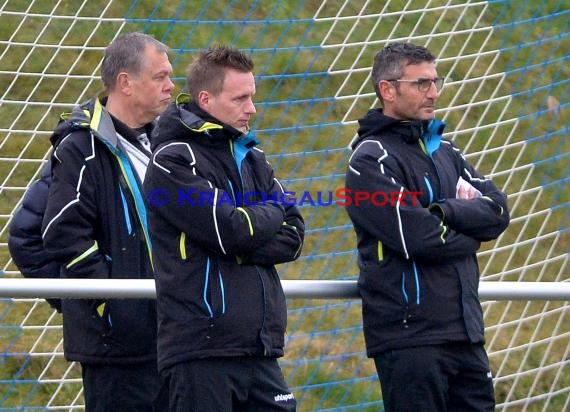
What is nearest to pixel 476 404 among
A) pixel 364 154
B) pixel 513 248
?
pixel 364 154

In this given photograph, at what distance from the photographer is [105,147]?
4.61m

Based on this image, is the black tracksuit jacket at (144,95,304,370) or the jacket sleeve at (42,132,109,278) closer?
the black tracksuit jacket at (144,95,304,370)

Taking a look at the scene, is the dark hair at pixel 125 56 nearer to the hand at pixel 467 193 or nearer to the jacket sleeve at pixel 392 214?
the jacket sleeve at pixel 392 214

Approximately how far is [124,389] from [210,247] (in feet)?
2.28

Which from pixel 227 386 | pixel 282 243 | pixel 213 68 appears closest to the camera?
pixel 227 386

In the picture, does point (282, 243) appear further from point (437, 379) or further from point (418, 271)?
point (437, 379)

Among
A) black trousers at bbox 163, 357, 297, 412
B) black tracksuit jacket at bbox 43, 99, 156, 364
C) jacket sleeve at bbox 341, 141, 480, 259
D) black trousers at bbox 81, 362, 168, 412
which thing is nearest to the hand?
jacket sleeve at bbox 341, 141, 480, 259

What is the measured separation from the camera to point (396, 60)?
4.79m

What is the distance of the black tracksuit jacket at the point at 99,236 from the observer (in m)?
4.49

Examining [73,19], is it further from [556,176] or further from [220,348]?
[220,348]

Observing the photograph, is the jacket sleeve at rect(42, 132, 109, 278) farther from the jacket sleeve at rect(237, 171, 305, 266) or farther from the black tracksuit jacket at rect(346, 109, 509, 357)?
the black tracksuit jacket at rect(346, 109, 509, 357)

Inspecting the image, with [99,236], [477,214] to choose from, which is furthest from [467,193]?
[99,236]

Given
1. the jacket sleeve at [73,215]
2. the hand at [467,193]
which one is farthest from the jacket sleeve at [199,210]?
the hand at [467,193]

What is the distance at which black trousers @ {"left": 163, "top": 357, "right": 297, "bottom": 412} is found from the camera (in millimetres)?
4129
